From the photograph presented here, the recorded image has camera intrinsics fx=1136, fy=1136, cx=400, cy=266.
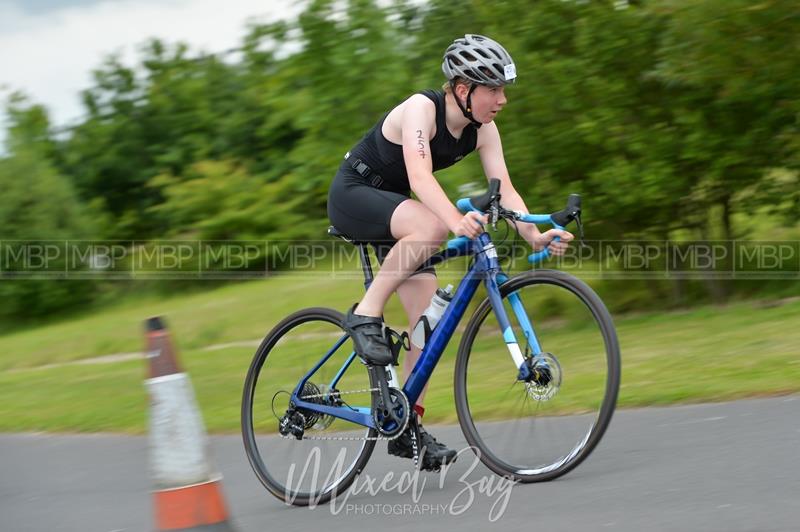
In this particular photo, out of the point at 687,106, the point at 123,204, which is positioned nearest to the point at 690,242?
the point at 687,106

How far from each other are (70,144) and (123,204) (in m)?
1.99

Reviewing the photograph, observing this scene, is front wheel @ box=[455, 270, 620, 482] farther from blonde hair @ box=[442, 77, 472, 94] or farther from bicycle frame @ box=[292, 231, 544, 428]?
blonde hair @ box=[442, 77, 472, 94]

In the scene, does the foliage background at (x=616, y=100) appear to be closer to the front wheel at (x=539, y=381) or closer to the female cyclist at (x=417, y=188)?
the female cyclist at (x=417, y=188)

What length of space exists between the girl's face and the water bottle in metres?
0.83

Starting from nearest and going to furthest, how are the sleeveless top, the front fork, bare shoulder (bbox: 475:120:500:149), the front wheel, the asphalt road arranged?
the asphalt road, the front wheel, the front fork, the sleeveless top, bare shoulder (bbox: 475:120:500:149)

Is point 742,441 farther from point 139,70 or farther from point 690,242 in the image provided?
point 139,70

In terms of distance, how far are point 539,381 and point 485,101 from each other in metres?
1.31

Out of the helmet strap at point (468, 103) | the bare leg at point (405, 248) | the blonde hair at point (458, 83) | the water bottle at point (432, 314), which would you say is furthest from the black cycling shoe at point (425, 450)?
the blonde hair at point (458, 83)

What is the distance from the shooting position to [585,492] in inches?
190

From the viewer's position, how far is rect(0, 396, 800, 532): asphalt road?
4.40m

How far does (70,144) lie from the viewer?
94.6 feet

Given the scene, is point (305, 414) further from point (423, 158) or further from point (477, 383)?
point (423, 158)

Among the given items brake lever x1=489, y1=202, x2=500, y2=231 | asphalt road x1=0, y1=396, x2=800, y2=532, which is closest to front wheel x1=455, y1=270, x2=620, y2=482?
asphalt road x1=0, y1=396, x2=800, y2=532

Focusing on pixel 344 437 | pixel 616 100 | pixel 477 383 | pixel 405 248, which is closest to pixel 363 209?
pixel 405 248
